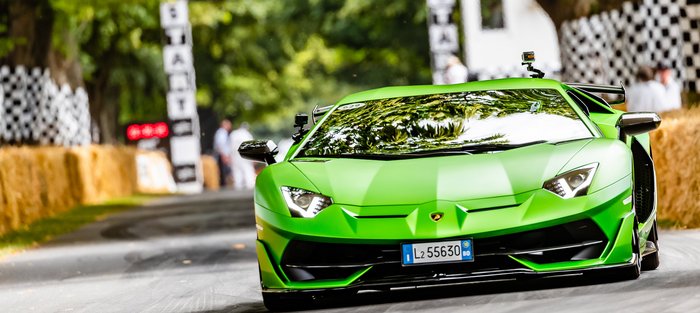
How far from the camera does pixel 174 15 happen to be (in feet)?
133

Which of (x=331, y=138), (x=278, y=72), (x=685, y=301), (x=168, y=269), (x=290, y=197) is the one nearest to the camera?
(x=685, y=301)

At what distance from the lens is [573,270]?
8789 mm

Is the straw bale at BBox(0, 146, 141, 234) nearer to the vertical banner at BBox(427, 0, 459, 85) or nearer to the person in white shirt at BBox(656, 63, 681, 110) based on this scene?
the vertical banner at BBox(427, 0, 459, 85)

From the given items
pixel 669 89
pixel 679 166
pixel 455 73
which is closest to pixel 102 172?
pixel 455 73

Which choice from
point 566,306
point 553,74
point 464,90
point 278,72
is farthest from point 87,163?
point 278,72

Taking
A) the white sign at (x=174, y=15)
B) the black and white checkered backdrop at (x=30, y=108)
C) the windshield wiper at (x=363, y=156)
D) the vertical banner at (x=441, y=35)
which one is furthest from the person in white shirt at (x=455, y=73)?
the white sign at (x=174, y=15)

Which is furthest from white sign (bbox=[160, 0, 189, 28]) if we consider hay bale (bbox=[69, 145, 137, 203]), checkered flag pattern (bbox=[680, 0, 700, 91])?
checkered flag pattern (bbox=[680, 0, 700, 91])

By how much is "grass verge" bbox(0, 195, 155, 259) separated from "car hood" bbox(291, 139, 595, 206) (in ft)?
28.7

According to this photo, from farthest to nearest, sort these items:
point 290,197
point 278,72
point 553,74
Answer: point 278,72, point 553,74, point 290,197

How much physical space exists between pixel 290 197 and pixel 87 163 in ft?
72.0

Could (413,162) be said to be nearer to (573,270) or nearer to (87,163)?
(573,270)

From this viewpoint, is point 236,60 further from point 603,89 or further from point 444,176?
point 444,176

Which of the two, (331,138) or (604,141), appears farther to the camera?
(331,138)

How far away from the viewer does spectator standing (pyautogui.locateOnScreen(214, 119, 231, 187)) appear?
4609 cm
